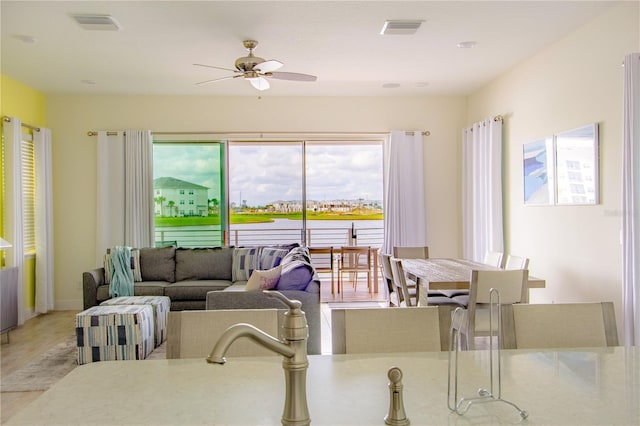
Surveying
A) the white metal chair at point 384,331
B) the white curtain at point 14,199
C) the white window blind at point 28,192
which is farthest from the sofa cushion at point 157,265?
the white metal chair at point 384,331

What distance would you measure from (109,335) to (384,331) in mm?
3094

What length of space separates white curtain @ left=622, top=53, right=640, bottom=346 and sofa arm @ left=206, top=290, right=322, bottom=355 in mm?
2277

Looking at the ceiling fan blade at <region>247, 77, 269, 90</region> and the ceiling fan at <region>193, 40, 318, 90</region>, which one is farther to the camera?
the ceiling fan blade at <region>247, 77, 269, 90</region>

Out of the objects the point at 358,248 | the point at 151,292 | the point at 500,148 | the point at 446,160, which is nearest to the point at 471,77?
the point at 500,148

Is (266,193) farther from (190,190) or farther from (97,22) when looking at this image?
(97,22)

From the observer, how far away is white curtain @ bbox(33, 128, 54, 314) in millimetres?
6551

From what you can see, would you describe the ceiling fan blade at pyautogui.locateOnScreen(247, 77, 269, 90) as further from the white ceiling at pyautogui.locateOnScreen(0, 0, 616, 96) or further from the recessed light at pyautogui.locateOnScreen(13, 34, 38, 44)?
the recessed light at pyautogui.locateOnScreen(13, 34, 38, 44)

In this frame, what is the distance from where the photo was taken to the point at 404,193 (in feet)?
24.1

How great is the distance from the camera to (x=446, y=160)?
24.6 feet

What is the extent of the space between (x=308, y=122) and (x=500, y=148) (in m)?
2.64

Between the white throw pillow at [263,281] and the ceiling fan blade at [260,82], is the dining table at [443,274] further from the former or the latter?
the ceiling fan blade at [260,82]

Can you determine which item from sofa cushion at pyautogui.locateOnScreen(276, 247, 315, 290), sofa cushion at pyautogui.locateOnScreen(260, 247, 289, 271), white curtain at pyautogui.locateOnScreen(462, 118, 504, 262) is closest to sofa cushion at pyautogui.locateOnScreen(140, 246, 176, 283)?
sofa cushion at pyautogui.locateOnScreen(260, 247, 289, 271)

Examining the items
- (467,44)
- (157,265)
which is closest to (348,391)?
(467,44)

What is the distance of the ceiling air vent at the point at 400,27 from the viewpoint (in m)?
4.38
